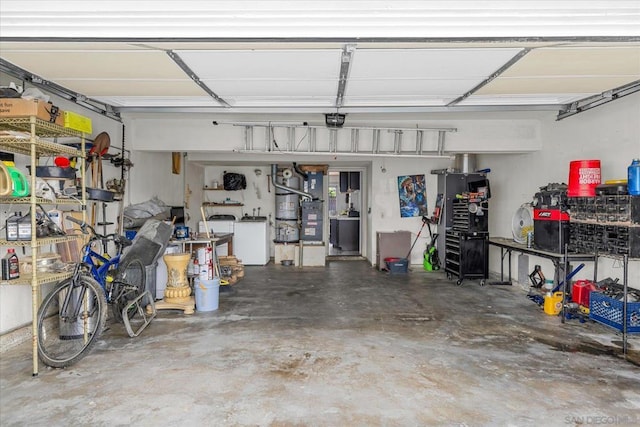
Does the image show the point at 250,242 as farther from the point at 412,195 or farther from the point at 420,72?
the point at 420,72

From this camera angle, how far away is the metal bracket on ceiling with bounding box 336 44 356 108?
2.51 metres

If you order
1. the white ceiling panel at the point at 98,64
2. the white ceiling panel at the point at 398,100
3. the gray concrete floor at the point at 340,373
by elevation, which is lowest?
the gray concrete floor at the point at 340,373

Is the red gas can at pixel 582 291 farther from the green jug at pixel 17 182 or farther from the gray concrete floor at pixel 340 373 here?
the green jug at pixel 17 182

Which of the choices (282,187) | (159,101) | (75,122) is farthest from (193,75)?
(282,187)

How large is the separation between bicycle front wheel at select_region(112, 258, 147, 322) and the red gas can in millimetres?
4778

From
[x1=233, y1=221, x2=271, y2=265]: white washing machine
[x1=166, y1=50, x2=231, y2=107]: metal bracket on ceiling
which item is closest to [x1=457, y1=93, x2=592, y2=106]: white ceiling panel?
[x1=166, y1=50, x2=231, y2=107]: metal bracket on ceiling

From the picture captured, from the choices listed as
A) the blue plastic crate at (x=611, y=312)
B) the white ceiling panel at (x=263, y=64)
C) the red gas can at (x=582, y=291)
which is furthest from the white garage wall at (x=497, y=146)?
the white ceiling panel at (x=263, y=64)

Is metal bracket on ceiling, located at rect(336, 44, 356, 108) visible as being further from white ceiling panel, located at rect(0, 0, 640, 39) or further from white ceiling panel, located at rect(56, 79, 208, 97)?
white ceiling panel, located at rect(56, 79, 208, 97)

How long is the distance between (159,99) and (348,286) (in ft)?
11.9

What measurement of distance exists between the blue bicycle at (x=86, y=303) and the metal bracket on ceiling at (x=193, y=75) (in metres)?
1.62

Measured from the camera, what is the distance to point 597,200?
12.8ft

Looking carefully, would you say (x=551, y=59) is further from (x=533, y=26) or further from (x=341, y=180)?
(x=341, y=180)

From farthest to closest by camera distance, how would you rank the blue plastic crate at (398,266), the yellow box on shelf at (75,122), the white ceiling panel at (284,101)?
the blue plastic crate at (398,266) → the white ceiling panel at (284,101) → the yellow box on shelf at (75,122)

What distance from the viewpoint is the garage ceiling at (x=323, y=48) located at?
7.00ft
